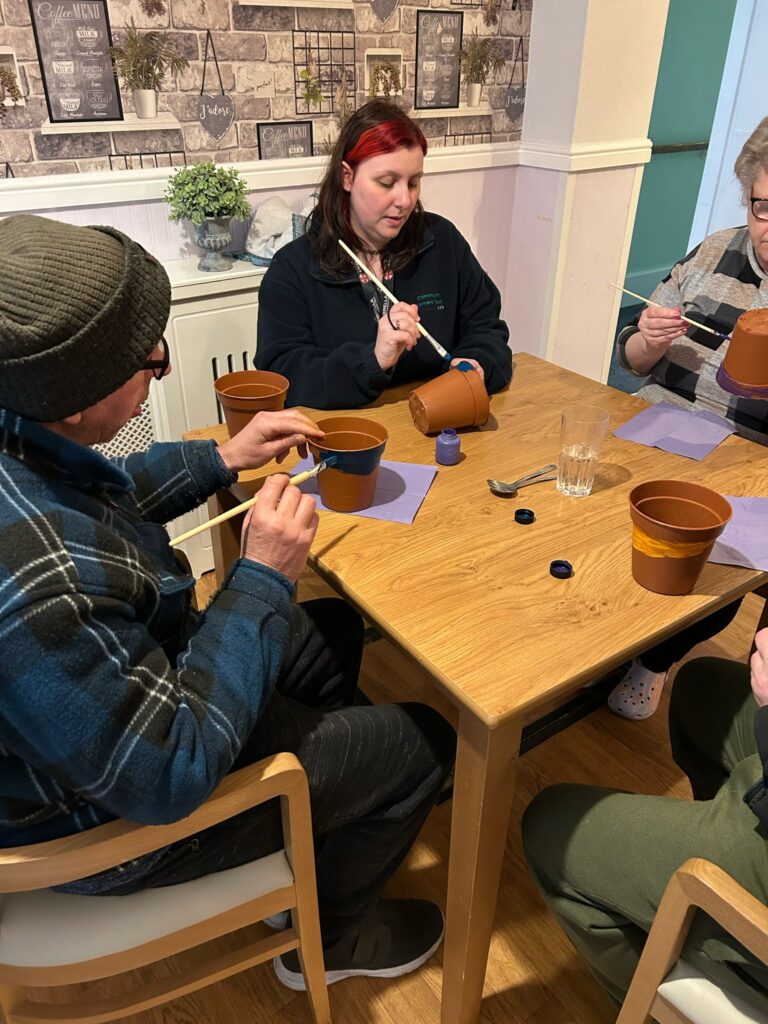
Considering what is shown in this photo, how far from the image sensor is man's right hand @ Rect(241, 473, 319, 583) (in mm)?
1000

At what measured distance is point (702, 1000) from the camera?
0.89 metres

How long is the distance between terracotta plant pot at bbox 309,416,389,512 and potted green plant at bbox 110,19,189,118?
140 centimetres

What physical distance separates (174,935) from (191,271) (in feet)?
5.89

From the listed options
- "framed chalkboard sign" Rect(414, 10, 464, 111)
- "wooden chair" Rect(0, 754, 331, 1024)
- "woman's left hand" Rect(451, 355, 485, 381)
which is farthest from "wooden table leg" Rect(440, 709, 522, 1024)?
"framed chalkboard sign" Rect(414, 10, 464, 111)

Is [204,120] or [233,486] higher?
[204,120]

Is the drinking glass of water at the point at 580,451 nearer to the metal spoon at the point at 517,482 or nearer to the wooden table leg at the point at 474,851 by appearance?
the metal spoon at the point at 517,482

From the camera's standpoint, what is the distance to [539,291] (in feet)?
10.4

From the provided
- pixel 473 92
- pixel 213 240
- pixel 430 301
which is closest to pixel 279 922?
pixel 430 301

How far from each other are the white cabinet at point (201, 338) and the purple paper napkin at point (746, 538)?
1480 millimetres

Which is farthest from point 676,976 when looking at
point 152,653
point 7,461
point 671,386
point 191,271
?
point 191,271

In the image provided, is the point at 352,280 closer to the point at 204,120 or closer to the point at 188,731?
the point at 204,120

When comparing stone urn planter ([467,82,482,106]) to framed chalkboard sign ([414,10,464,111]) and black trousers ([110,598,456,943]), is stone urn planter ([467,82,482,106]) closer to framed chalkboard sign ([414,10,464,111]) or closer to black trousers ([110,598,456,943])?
framed chalkboard sign ([414,10,464,111])

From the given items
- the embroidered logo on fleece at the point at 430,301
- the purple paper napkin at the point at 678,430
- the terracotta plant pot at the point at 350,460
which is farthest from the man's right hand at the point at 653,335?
the terracotta plant pot at the point at 350,460

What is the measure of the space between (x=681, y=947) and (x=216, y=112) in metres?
2.37
